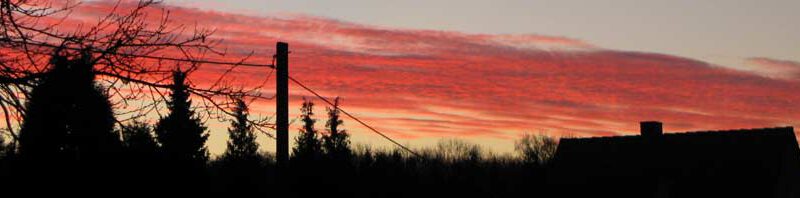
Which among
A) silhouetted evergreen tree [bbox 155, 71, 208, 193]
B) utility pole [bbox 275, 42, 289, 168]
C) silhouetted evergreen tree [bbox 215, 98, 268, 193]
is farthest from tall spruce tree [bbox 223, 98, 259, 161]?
utility pole [bbox 275, 42, 289, 168]

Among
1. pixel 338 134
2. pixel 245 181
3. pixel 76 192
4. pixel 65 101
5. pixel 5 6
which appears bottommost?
pixel 65 101

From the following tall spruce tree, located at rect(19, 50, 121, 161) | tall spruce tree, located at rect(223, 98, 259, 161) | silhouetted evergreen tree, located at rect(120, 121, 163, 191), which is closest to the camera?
tall spruce tree, located at rect(19, 50, 121, 161)

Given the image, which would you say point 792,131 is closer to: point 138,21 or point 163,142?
point 163,142

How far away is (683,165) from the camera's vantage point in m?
44.9

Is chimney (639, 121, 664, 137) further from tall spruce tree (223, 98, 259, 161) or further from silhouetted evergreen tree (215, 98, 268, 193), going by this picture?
tall spruce tree (223, 98, 259, 161)

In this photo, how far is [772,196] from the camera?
41281mm

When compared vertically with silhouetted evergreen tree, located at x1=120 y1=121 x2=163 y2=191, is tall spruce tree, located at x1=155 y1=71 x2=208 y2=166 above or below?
above

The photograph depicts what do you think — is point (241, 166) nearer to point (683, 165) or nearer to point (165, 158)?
point (165, 158)

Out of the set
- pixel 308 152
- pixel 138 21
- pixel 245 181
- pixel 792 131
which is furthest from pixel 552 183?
pixel 138 21

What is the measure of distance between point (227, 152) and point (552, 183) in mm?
39485

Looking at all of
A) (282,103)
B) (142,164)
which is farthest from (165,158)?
(282,103)

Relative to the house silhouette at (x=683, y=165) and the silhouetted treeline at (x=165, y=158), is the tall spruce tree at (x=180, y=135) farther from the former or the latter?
the house silhouette at (x=683, y=165)

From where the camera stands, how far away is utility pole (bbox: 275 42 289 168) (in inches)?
697

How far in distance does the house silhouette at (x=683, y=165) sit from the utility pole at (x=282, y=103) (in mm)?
28485
